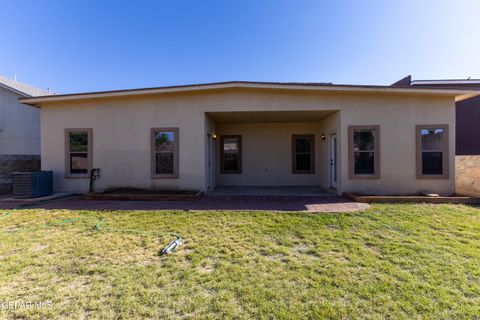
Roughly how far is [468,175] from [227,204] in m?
8.28

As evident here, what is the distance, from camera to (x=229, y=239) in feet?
12.3

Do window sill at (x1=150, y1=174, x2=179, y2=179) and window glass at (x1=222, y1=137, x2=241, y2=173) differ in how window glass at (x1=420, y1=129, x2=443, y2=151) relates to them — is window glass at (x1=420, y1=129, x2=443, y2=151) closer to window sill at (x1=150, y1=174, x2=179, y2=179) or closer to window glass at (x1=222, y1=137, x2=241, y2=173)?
window glass at (x1=222, y1=137, x2=241, y2=173)

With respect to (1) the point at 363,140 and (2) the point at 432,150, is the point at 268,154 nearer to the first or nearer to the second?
(1) the point at 363,140

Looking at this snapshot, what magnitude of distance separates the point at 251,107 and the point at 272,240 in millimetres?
4792

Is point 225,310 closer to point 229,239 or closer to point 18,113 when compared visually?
point 229,239

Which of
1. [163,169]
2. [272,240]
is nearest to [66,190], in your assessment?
[163,169]

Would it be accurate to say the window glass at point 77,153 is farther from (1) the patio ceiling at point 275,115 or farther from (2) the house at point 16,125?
(2) the house at point 16,125

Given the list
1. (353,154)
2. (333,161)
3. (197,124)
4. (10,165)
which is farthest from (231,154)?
(10,165)

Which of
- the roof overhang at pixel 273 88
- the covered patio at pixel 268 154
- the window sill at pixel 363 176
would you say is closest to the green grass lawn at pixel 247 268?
the window sill at pixel 363 176

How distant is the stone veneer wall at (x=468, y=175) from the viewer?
22.7ft

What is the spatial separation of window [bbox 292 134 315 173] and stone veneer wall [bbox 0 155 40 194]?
11315mm

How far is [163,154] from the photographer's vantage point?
7488mm

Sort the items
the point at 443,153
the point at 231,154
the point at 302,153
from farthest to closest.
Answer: the point at 231,154
the point at 302,153
the point at 443,153

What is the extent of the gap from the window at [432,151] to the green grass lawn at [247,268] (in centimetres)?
270
